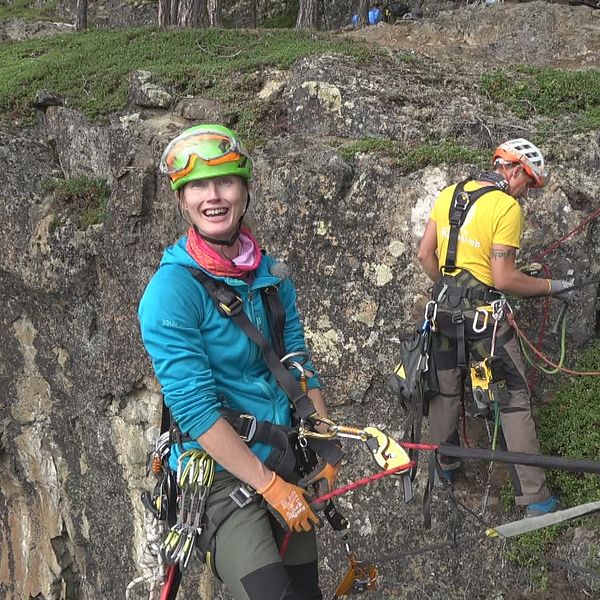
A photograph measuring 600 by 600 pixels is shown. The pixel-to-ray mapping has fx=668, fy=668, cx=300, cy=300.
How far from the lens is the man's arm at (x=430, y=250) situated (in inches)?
254

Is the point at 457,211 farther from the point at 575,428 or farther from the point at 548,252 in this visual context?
the point at 575,428

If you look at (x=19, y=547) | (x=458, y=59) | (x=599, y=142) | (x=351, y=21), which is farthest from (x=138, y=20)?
(x=599, y=142)

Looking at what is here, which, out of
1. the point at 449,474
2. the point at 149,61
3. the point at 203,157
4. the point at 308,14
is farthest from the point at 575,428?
the point at 308,14

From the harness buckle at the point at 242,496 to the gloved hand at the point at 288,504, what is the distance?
0.15 meters

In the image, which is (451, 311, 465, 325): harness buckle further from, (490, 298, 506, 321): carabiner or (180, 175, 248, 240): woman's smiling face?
(180, 175, 248, 240): woman's smiling face

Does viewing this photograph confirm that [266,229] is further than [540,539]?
Yes

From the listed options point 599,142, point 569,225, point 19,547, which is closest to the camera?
point 569,225

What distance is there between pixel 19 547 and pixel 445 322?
36.4 feet

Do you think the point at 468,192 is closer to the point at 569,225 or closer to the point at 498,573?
the point at 569,225

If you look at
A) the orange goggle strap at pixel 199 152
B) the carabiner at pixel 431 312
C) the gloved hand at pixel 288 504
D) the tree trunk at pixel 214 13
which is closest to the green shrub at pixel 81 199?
the carabiner at pixel 431 312

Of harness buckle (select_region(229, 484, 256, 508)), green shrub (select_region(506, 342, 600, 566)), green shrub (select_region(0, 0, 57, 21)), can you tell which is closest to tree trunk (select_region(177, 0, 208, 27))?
green shrub (select_region(0, 0, 57, 21))

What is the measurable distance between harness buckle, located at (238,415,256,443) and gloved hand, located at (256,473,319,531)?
26cm

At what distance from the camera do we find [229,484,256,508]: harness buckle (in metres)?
3.80

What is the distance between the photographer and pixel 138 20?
25.2m
